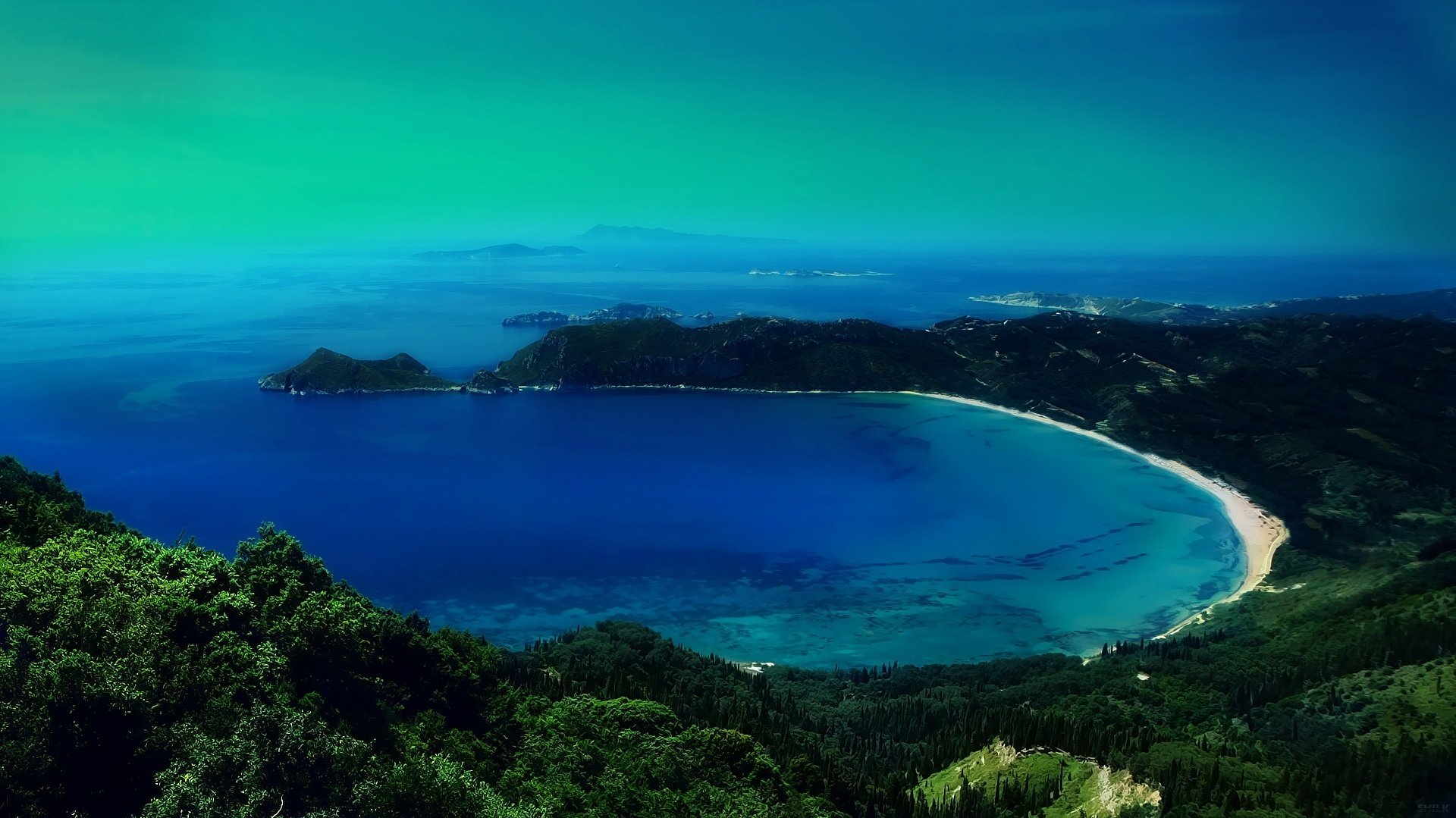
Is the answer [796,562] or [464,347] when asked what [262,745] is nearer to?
[796,562]

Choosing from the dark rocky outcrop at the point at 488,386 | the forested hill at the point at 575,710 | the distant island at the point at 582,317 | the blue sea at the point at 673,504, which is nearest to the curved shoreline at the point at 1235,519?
the blue sea at the point at 673,504

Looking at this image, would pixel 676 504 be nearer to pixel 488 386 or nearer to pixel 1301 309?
pixel 488 386

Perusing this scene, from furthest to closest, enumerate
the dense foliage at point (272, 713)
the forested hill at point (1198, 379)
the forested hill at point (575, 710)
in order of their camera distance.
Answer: the forested hill at point (1198, 379), the forested hill at point (575, 710), the dense foliage at point (272, 713)

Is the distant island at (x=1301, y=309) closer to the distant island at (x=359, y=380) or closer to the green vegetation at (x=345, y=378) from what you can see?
the distant island at (x=359, y=380)

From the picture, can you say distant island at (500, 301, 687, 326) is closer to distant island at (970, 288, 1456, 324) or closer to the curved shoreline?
the curved shoreline

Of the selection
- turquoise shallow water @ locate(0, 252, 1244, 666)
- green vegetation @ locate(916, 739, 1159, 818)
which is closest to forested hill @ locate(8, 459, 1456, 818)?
green vegetation @ locate(916, 739, 1159, 818)

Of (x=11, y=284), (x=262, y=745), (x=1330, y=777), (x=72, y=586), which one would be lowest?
(x=1330, y=777)

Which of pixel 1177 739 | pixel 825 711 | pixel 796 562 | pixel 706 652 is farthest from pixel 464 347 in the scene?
pixel 1177 739
